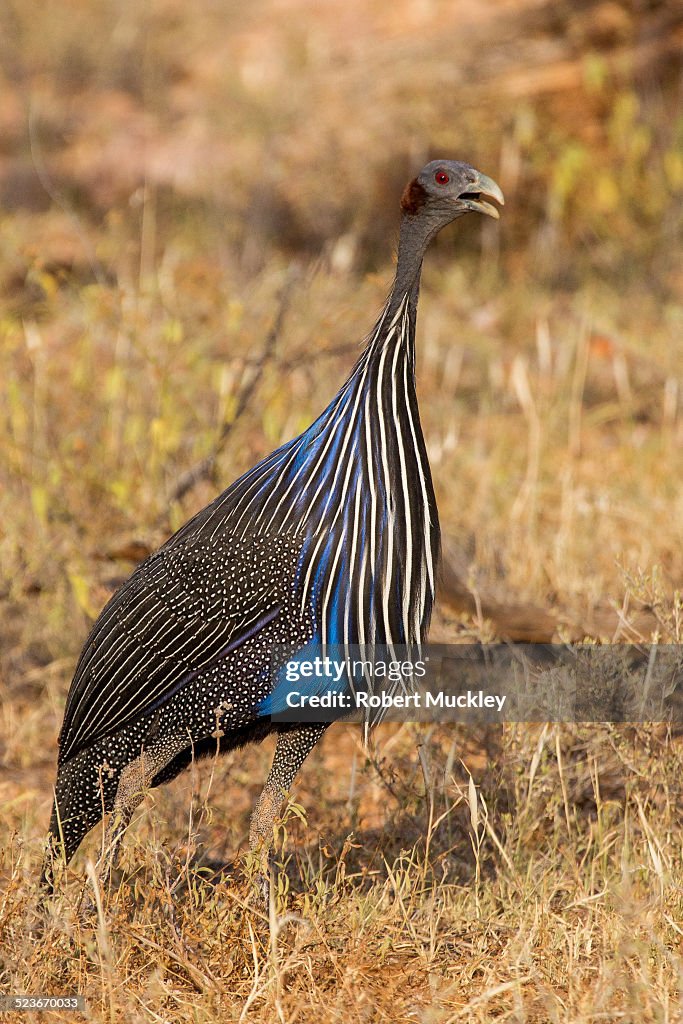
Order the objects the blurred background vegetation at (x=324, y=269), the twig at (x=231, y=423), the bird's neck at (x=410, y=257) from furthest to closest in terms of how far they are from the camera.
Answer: the blurred background vegetation at (x=324, y=269) < the twig at (x=231, y=423) < the bird's neck at (x=410, y=257)

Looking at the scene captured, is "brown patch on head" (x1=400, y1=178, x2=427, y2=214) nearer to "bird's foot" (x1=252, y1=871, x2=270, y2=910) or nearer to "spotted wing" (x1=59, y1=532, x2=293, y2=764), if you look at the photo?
"spotted wing" (x1=59, y1=532, x2=293, y2=764)

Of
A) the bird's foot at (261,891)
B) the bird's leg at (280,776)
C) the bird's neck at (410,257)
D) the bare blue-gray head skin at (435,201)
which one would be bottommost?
the bird's foot at (261,891)

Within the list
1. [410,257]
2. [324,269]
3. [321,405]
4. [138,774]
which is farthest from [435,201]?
[324,269]

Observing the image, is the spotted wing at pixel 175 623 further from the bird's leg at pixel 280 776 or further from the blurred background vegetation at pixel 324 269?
the blurred background vegetation at pixel 324 269

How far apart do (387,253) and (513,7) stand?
5.39 ft

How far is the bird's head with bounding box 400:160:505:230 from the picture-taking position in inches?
103

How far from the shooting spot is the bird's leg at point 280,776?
8.42 feet

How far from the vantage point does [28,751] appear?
3662 millimetres

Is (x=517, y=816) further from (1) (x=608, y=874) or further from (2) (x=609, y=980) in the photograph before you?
(2) (x=609, y=980)

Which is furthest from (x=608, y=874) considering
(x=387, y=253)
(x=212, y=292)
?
(x=387, y=253)

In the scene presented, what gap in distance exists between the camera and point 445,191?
2621mm

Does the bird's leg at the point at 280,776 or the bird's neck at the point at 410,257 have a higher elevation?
the bird's neck at the point at 410,257

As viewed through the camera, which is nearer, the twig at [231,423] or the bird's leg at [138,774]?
the bird's leg at [138,774]

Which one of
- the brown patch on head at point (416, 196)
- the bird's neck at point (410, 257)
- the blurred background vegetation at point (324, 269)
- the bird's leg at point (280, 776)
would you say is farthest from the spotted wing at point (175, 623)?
the blurred background vegetation at point (324, 269)
